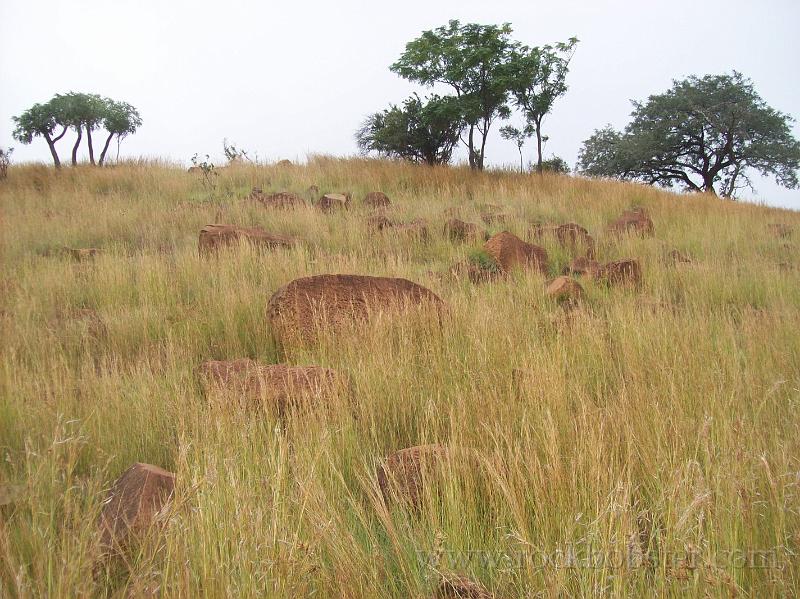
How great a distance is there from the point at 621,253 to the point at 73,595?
895cm

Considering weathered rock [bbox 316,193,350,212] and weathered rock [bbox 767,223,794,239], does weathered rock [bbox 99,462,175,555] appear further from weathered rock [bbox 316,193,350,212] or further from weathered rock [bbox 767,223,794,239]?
weathered rock [bbox 767,223,794,239]

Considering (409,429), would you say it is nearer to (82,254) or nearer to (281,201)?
(82,254)

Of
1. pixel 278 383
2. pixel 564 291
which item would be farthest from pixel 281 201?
pixel 278 383

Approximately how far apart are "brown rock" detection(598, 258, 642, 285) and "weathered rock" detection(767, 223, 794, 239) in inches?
231

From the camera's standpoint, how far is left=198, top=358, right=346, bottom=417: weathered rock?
130 inches

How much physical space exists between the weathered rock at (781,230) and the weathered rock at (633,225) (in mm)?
2814

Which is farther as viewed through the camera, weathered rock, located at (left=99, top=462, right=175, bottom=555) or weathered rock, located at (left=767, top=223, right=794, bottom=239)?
weathered rock, located at (left=767, top=223, right=794, bottom=239)

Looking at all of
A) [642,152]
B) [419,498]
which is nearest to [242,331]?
[419,498]

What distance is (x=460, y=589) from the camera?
1720 millimetres

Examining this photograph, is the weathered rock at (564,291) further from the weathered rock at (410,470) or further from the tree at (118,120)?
the tree at (118,120)

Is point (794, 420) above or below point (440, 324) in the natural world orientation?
below

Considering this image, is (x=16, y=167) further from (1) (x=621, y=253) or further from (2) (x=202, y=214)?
(1) (x=621, y=253)

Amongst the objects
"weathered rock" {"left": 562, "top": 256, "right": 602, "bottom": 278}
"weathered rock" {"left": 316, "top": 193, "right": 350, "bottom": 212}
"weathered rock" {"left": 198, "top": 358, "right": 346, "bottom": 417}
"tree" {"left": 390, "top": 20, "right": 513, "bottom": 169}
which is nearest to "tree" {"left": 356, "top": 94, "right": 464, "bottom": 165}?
"tree" {"left": 390, "top": 20, "right": 513, "bottom": 169}

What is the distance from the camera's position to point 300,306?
4.89 metres
